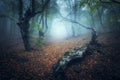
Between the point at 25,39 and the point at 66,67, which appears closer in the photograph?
the point at 66,67

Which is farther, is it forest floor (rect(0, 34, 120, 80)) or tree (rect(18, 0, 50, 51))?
tree (rect(18, 0, 50, 51))

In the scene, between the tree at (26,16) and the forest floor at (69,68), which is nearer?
the forest floor at (69,68)

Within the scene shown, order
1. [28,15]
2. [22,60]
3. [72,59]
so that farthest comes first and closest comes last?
[28,15] < [22,60] < [72,59]

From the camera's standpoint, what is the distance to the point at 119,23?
111 ft

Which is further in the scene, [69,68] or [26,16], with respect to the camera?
[26,16]

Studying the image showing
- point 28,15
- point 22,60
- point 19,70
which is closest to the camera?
point 19,70

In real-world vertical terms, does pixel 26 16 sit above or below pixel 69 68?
above

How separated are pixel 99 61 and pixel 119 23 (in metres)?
21.7

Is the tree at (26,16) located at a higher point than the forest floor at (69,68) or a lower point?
higher

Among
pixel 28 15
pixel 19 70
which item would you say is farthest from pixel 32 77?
pixel 28 15

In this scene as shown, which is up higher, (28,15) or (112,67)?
(28,15)

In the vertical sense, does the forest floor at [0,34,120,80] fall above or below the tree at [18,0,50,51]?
below

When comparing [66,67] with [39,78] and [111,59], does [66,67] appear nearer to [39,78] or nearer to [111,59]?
[39,78]

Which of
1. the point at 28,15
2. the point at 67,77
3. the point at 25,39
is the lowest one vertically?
the point at 67,77
